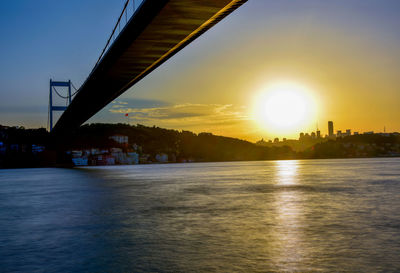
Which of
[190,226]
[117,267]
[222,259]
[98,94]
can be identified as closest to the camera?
[117,267]

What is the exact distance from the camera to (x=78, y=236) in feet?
32.7

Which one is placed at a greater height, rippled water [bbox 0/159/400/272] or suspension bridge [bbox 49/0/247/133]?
suspension bridge [bbox 49/0/247/133]

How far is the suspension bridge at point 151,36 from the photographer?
12.1 m

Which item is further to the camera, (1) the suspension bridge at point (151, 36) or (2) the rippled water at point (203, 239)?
(1) the suspension bridge at point (151, 36)

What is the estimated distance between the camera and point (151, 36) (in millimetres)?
15125

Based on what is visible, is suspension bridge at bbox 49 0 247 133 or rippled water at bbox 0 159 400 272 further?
suspension bridge at bbox 49 0 247 133

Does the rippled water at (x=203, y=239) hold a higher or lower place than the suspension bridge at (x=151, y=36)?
lower

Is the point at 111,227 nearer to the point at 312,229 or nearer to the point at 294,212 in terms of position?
the point at 312,229

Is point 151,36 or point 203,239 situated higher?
point 151,36

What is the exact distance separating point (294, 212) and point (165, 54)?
7.91 metres

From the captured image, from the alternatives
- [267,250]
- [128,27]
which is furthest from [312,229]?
[128,27]

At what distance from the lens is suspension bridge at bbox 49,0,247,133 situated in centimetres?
1209

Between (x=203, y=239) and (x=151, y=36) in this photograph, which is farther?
(x=151, y=36)

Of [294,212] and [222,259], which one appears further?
[294,212]
